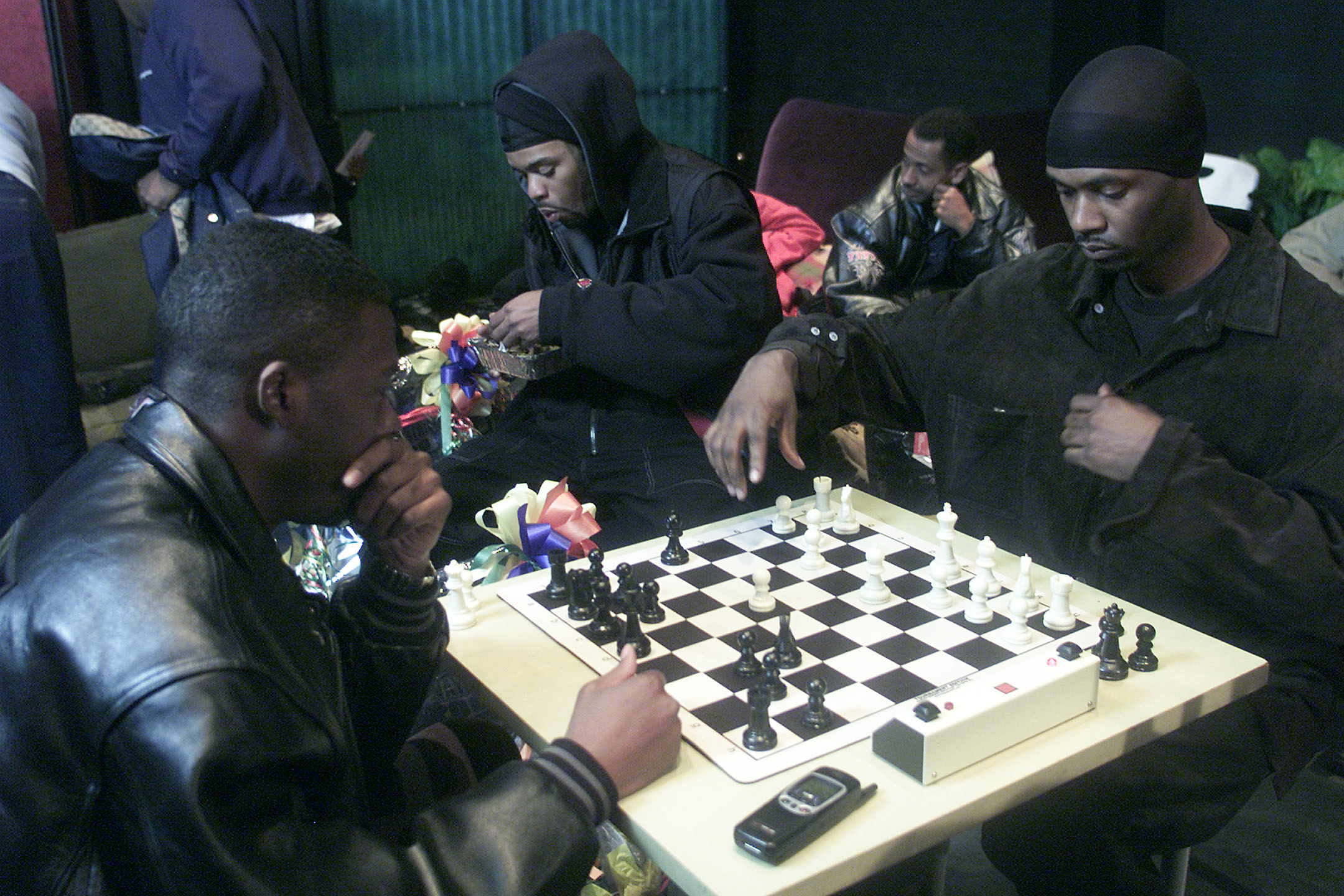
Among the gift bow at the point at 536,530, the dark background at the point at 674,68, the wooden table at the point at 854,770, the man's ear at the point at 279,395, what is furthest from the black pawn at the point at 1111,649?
the dark background at the point at 674,68

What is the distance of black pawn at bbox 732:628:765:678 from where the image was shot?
4.96ft

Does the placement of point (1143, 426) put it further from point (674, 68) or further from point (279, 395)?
point (674, 68)

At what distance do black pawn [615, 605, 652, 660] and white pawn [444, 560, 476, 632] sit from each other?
23 cm

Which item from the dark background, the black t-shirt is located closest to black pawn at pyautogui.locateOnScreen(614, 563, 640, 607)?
the black t-shirt

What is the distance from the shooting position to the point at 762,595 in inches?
68.3

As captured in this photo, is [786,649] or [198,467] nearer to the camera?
[198,467]

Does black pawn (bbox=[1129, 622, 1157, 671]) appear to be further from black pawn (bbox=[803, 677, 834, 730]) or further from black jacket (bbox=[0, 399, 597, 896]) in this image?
black jacket (bbox=[0, 399, 597, 896])

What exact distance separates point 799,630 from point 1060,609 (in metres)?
0.37

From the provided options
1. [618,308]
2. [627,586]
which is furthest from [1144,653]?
[618,308]

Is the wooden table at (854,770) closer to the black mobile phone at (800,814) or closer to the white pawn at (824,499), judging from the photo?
the black mobile phone at (800,814)

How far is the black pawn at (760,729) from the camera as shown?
1.36m

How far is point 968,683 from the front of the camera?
141 cm

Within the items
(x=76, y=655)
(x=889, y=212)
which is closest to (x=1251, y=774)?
(x=76, y=655)

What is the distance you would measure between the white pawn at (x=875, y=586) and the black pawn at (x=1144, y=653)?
359 mm
